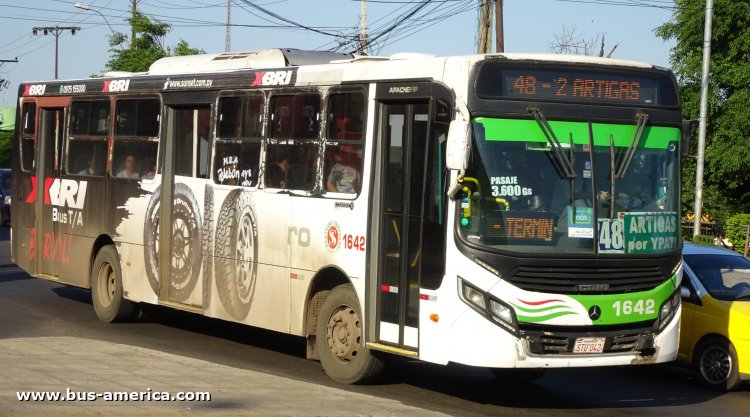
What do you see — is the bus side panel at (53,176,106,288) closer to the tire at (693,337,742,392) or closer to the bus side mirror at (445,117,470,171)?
the bus side mirror at (445,117,470,171)

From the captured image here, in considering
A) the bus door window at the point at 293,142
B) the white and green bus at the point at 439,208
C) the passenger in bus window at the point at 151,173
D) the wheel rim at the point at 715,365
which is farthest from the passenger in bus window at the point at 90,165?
the wheel rim at the point at 715,365

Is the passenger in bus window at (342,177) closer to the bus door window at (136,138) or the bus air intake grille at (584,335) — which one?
the bus air intake grille at (584,335)

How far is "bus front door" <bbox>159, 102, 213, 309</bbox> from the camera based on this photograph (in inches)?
569

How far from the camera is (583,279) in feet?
34.2

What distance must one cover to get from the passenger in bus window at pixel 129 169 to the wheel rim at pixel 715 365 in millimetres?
7499

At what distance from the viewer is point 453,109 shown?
1049cm

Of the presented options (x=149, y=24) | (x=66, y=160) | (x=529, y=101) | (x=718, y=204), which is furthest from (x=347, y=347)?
(x=149, y=24)

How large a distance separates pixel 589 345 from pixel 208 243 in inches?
215

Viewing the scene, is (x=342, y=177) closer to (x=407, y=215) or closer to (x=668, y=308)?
(x=407, y=215)

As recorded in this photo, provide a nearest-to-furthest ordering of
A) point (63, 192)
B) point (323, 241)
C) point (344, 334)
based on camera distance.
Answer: point (344, 334)
point (323, 241)
point (63, 192)

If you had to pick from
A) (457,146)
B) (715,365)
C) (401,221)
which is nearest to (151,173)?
(401,221)

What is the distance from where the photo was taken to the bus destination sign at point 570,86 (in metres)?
10.5

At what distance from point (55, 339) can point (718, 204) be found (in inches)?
1268

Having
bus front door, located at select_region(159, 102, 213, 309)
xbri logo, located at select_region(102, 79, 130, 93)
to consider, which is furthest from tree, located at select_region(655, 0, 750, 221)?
bus front door, located at select_region(159, 102, 213, 309)
